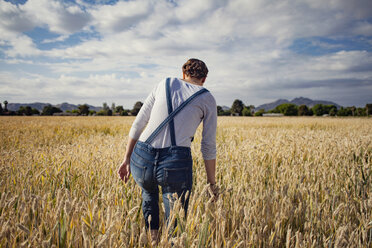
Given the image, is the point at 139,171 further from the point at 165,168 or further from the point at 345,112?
the point at 345,112

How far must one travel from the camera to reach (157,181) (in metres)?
1.74

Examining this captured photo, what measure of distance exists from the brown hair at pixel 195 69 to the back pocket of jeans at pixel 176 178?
84cm

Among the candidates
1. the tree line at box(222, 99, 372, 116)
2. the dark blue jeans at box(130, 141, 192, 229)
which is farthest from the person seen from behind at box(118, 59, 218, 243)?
the tree line at box(222, 99, 372, 116)

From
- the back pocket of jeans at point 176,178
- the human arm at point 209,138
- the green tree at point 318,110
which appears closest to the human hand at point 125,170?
the back pocket of jeans at point 176,178

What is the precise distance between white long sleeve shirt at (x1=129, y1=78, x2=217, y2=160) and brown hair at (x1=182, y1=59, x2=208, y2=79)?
111 millimetres

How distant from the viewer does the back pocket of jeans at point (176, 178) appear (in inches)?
65.4

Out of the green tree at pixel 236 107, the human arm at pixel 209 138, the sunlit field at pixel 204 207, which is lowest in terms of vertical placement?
the sunlit field at pixel 204 207

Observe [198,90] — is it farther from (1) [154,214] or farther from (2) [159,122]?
(1) [154,214]

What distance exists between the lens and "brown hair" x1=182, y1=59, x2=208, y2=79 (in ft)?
5.89

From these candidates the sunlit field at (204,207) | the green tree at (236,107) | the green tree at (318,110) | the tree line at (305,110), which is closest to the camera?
the sunlit field at (204,207)

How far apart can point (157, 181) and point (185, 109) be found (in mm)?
680

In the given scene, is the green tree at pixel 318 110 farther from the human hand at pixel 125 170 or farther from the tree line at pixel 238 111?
the human hand at pixel 125 170

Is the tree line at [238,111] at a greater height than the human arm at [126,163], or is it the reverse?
the tree line at [238,111]

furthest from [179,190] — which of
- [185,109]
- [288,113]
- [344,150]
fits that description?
[288,113]
